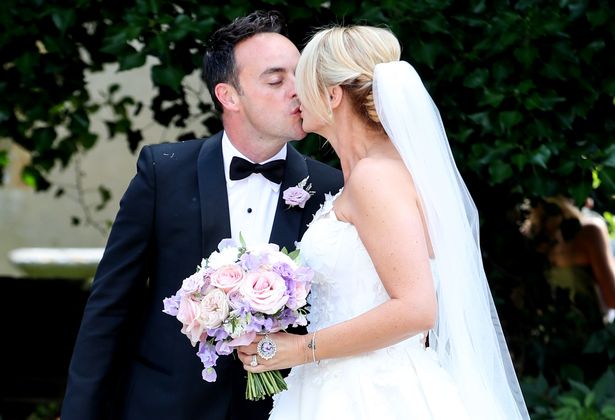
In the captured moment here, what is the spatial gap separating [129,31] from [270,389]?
1.73m

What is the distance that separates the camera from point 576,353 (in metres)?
4.71

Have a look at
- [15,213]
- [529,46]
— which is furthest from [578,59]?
[15,213]

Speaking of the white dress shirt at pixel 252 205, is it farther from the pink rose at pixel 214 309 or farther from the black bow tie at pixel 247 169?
the pink rose at pixel 214 309

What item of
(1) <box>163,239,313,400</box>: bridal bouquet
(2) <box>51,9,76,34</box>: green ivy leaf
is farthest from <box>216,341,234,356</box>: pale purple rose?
(2) <box>51,9,76,34</box>: green ivy leaf

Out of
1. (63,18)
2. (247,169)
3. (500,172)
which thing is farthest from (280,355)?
(63,18)

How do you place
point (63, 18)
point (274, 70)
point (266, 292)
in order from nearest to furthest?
point (266, 292), point (274, 70), point (63, 18)

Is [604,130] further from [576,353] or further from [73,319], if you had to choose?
[73,319]

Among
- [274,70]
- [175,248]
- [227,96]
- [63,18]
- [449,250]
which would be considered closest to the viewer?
[449,250]

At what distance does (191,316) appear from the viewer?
2.70 m

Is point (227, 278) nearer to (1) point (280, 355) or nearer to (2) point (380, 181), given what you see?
(1) point (280, 355)

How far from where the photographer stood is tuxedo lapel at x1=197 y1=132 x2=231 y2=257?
3092 mm

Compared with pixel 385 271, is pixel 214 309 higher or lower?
lower

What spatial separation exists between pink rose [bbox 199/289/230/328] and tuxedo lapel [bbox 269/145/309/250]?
48cm

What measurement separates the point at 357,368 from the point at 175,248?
27.0 inches
